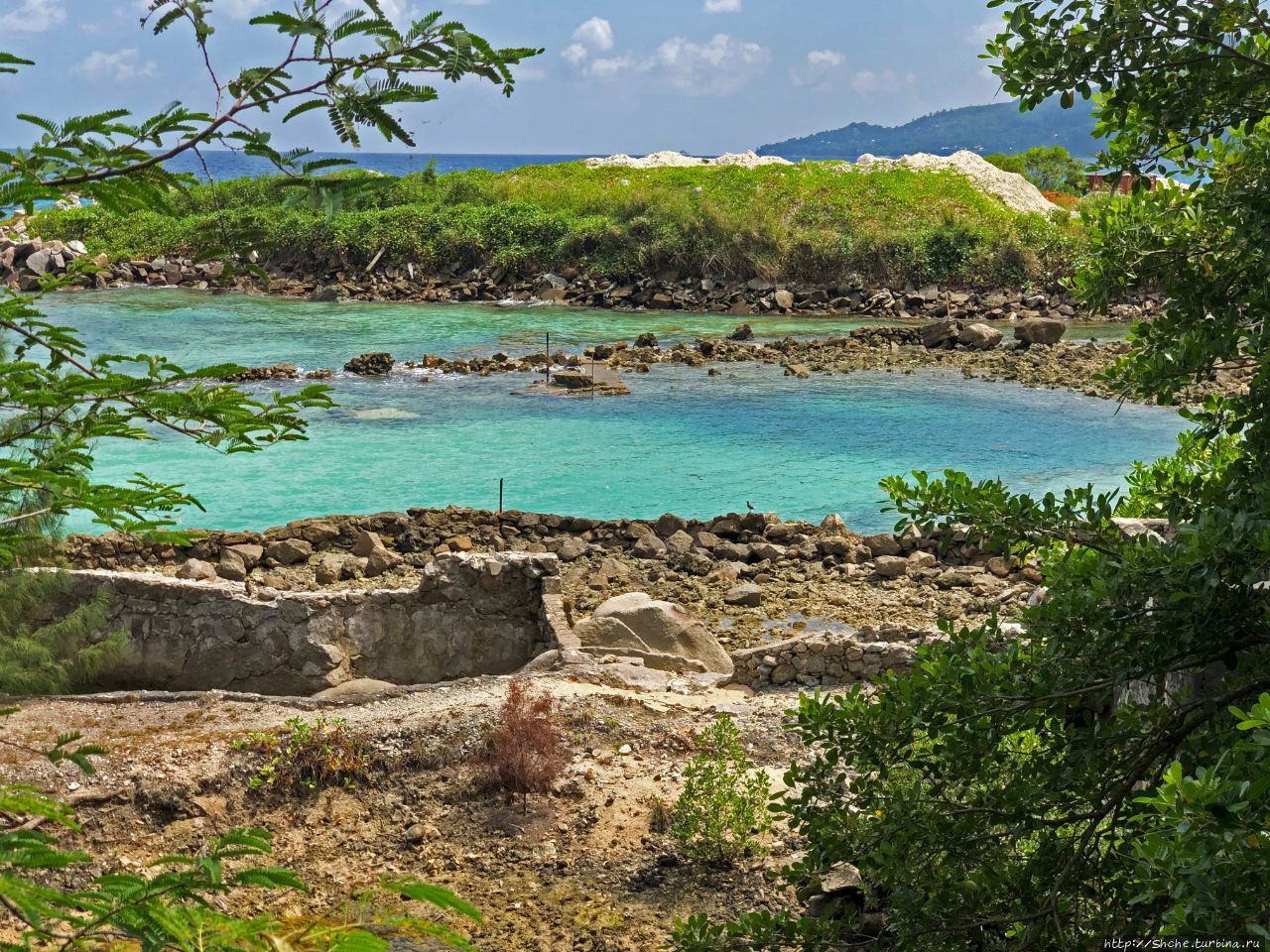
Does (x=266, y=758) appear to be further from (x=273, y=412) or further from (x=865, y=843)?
(x=865, y=843)

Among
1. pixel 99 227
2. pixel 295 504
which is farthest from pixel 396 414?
pixel 99 227

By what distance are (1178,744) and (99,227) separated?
2311 inches

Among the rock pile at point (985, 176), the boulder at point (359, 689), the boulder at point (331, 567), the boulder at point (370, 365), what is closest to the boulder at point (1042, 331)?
the boulder at point (370, 365)

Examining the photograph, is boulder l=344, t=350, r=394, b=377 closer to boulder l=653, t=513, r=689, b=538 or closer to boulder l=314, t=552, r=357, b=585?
boulder l=314, t=552, r=357, b=585

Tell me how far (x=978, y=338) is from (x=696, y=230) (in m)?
15.9

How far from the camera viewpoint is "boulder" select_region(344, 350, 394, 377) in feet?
105

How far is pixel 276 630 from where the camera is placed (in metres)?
10.9

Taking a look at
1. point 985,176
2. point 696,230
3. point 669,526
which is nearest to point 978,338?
point 696,230

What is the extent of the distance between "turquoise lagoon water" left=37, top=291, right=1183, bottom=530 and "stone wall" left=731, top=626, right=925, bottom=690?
869 cm

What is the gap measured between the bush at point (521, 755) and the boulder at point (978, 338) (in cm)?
2890

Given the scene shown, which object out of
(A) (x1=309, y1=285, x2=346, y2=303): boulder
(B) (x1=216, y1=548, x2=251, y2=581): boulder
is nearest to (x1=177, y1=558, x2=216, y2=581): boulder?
(B) (x1=216, y1=548, x2=251, y2=581): boulder

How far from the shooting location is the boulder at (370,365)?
31.9 m

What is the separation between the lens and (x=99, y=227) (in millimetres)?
55281

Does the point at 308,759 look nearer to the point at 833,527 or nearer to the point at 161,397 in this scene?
the point at 161,397
